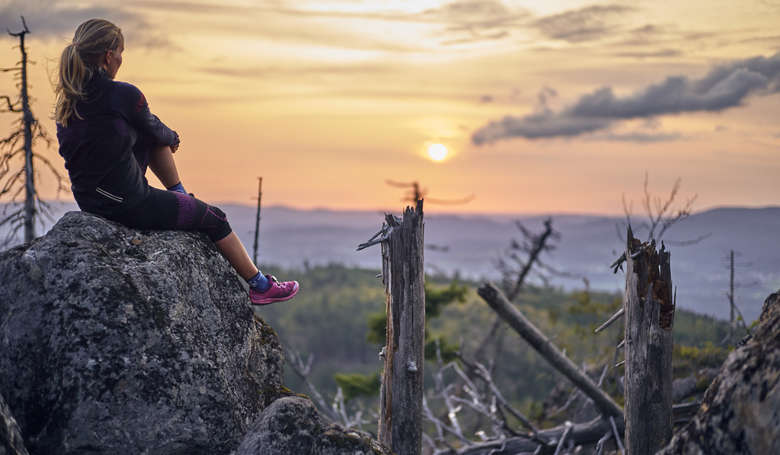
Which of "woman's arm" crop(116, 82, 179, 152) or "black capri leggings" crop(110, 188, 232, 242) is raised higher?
"woman's arm" crop(116, 82, 179, 152)

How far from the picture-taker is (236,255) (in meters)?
7.18

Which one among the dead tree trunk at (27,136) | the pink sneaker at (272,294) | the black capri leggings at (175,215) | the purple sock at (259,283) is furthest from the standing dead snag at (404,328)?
the dead tree trunk at (27,136)

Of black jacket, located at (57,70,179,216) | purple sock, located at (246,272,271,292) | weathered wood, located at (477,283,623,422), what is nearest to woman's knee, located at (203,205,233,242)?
purple sock, located at (246,272,271,292)

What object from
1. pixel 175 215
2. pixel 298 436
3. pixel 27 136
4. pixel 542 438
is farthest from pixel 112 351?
pixel 27 136

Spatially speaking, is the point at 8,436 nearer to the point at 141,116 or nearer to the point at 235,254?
the point at 235,254

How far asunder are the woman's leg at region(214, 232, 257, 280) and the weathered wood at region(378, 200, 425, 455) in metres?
1.80

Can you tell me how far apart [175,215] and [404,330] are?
308cm

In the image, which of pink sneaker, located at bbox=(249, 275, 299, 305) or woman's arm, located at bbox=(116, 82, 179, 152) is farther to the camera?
pink sneaker, located at bbox=(249, 275, 299, 305)

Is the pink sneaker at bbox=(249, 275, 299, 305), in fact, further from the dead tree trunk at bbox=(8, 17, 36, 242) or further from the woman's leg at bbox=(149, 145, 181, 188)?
the dead tree trunk at bbox=(8, 17, 36, 242)

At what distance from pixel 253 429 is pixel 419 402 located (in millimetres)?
2905

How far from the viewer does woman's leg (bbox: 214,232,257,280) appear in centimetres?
716

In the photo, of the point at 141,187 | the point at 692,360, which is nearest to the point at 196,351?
the point at 141,187

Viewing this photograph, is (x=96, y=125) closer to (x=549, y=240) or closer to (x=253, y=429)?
(x=253, y=429)

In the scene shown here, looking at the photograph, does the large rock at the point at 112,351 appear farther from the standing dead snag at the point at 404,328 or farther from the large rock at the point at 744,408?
the large rock at the point at 744,408
